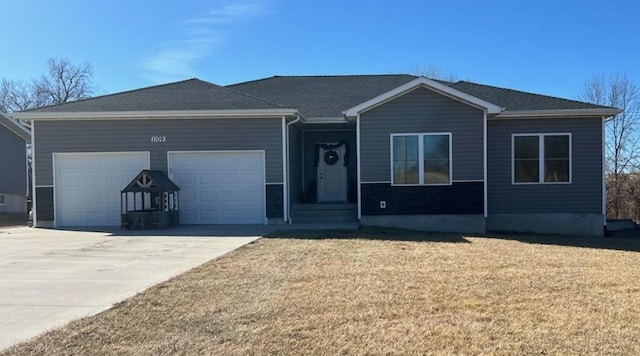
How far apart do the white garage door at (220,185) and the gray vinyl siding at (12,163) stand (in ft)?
43.4

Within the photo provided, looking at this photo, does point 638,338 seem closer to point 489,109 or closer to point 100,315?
point 100,315

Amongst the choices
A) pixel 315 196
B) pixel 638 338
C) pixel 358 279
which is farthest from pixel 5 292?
pixel 315 196

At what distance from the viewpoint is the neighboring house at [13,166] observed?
934 inches

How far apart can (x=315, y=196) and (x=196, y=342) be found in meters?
13.9

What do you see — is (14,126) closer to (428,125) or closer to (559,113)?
(428,125)

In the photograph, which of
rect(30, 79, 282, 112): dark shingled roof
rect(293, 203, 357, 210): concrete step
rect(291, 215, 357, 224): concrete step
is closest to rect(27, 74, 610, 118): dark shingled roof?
rect(30, 79, 282, 112): dark shingled roof

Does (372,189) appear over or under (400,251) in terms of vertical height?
over

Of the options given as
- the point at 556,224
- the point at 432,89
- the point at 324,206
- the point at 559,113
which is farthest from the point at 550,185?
the point at 324,206

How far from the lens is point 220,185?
15234mm

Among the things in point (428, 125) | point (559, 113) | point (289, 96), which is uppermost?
point (289, 96)

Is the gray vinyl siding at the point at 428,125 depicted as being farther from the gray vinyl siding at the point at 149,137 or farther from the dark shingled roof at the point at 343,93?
the gray vinyl siding at the point at 149,137

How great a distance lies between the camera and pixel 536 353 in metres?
4.06

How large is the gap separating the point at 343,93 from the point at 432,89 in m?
5.34

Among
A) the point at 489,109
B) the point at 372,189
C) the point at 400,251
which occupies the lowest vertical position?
the point at 400,251
